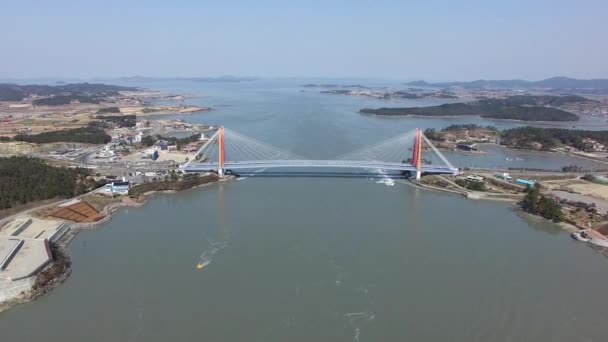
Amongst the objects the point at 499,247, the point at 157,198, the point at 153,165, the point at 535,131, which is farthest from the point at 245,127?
the point at 499,247

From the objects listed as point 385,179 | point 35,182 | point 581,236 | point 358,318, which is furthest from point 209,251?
point 581,236

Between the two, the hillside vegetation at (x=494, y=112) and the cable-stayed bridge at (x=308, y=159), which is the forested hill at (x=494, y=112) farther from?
the cable-stayed bridge at (x=308, y=159)

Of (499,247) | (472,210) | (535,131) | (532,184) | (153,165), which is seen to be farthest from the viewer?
(535,131)

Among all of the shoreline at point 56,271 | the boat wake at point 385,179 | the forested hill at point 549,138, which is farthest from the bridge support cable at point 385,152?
the shoreline at point 56,271

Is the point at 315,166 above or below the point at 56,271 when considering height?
above

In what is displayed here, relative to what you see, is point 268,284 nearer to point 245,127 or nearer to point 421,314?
point 421,314

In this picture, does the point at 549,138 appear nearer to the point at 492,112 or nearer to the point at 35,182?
the point at 492,112
